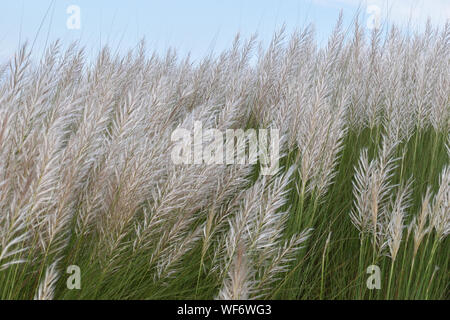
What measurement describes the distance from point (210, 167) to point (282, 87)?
1.26m

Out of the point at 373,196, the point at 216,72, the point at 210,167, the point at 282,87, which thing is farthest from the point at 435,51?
the point at 210,167

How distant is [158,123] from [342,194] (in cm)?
94

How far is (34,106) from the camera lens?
133 centimetres

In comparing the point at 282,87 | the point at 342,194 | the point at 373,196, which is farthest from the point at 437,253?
the point at 282,87

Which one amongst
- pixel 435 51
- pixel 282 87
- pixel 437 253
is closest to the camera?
pixel 437 253

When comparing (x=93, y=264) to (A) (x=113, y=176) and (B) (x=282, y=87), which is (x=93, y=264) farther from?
(B) (x=282, y=87)

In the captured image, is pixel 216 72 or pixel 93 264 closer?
pixel 93 264

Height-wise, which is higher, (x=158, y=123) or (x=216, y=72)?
(x=216, y=72)

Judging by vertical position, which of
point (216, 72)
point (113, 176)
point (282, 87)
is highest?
point (216, 72)

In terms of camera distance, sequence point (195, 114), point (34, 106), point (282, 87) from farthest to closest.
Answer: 1. point (282, 87)
2. point (195, 114)
3. point (34, 106)

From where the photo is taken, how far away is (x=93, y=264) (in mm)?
1453

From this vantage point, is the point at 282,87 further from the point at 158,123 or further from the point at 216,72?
the point at 158,123

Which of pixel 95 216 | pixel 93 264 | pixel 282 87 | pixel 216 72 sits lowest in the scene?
pixel 93 264
